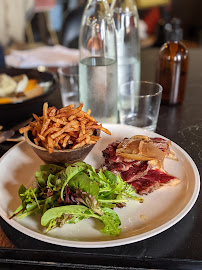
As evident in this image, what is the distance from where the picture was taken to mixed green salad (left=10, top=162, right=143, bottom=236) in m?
0.60

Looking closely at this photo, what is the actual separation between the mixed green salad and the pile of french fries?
7cm

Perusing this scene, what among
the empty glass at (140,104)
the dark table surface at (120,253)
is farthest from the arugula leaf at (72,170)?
the empty glass at (140,104)

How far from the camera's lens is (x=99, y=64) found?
0.99m

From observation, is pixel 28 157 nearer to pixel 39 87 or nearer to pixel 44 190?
pixel 44 190

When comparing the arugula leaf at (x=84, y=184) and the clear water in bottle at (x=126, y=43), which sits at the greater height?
the clear water in bottle at (x=126, y=43)

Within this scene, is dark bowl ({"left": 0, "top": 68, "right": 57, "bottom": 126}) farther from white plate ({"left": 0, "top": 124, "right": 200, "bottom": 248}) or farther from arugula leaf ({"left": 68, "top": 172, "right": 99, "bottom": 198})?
arugula leaf ({"left": 68, "top": 172, "right": 99, "bottom": 198})

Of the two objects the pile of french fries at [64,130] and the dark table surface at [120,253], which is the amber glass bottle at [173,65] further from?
the dark table surface at [120,253]

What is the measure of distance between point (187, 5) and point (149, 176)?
375 centimetres

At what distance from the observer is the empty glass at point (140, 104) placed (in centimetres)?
97

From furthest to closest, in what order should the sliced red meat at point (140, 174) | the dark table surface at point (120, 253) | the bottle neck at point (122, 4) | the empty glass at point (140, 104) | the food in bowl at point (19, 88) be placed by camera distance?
1. the food in bowl at point (19, 88)
2. the bottle neck at point (122, 4)
3. the empty glass at point (140, 104)
4. the sliced red meat at point (140, 174)
5. the dark table surface at point (120, 253)

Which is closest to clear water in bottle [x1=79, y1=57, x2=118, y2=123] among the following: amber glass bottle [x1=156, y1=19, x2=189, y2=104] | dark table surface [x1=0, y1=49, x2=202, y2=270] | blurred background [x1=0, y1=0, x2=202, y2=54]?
amber glass bottle [x1=156, y1=19, x2=189, y2=104]

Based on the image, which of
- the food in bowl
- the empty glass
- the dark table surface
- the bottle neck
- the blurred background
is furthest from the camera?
the blurred background

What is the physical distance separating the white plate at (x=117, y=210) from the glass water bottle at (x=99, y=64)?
19 centimetres

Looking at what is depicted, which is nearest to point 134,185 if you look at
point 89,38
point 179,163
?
point 179,163
